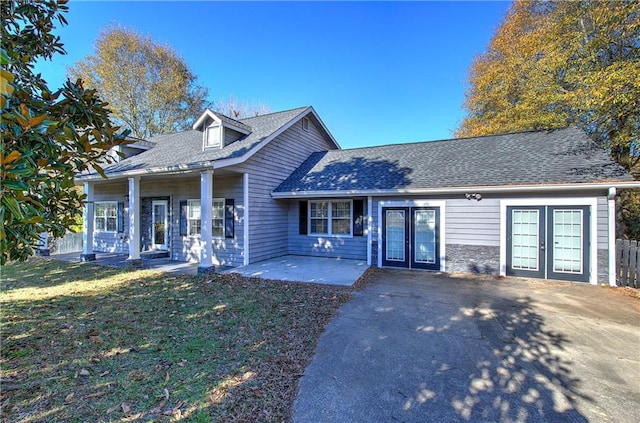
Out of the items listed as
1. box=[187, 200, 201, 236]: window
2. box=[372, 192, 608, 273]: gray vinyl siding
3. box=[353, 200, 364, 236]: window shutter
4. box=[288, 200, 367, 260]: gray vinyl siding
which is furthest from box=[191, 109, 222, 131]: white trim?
box=[372, 192, 608, 273]: gray vinyl siding

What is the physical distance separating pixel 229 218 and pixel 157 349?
20.1 ft

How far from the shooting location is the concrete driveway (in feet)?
8.84

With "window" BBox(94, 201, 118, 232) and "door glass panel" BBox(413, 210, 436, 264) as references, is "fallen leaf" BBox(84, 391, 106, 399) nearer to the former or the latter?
"door glass panel" BBox(413, 210, 436, 264)

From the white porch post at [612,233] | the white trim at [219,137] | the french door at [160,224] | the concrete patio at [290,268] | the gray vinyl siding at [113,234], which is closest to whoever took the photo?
the white porch post at [612,233]

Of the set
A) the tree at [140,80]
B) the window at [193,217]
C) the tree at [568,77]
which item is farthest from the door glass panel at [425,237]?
the tree at [140,80]

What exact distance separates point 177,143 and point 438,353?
1340cm

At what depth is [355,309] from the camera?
5.39m

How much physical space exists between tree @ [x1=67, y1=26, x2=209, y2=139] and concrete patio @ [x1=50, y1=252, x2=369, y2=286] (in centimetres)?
1443

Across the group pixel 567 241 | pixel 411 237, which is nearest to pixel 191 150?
pixel 411 237

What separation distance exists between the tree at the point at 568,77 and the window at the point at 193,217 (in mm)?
12120

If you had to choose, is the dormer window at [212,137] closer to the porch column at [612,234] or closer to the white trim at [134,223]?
the white trim at [134,223]

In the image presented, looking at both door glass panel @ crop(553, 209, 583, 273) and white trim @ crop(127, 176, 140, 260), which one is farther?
white trim @ crop(127, 176, 140, 260)

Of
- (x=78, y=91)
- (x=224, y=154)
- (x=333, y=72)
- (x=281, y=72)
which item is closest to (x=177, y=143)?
(x=224, y=154)

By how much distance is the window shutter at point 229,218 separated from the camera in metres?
9.55
